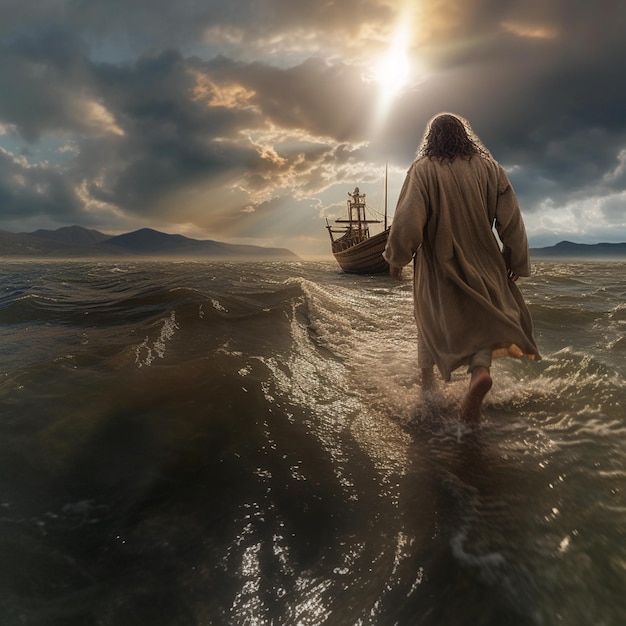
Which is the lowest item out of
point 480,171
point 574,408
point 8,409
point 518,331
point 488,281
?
point 574,408

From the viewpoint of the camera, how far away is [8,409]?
302 centimetres

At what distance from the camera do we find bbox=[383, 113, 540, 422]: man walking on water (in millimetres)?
3121

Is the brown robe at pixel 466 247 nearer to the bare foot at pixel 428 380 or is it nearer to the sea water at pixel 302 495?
the bare foot at pixel 428 380

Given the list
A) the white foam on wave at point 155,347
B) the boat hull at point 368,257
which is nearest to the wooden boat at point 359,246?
the boat hull at point 368,257

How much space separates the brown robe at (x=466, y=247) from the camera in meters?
3.12

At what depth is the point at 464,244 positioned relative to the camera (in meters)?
3.20

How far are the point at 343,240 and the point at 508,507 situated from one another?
55.5 meters

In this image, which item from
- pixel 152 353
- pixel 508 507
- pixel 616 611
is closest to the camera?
pixel 616 611

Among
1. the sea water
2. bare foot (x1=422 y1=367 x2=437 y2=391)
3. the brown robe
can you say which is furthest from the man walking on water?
the sea water

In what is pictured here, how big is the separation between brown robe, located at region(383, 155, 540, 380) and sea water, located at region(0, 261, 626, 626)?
26.0 inches

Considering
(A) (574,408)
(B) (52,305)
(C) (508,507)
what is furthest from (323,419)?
(B) (52,305)

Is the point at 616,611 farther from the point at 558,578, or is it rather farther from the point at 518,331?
the point at 518,331

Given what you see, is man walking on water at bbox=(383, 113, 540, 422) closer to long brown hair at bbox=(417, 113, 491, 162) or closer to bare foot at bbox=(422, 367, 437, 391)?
long brown hair at bbox=(417, 113, 491, 162)

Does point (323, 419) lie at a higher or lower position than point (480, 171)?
lower
